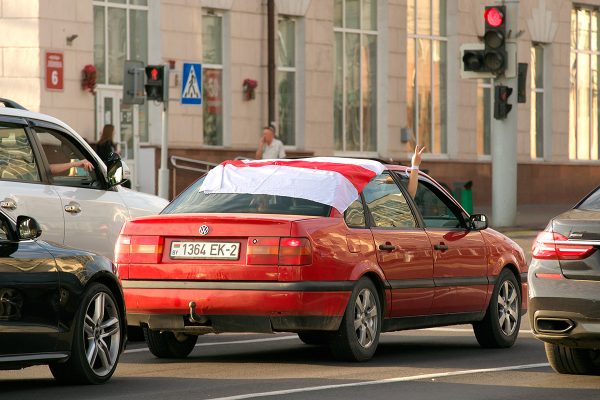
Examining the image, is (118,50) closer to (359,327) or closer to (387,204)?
(387,204)

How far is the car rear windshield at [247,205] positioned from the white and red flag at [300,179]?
2.0 inches

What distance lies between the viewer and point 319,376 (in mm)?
11055

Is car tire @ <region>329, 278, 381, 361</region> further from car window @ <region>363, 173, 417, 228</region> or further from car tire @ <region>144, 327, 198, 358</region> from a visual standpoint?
car tire @ <region>144, 327, 198, 358</region>

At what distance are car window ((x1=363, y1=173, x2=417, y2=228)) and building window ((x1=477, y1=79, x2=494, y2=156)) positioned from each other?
3043cm

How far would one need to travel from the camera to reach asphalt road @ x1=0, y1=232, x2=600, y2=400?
10.1m

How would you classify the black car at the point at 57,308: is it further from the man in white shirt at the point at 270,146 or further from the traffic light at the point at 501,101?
the man in white shirt at the point at 270,146

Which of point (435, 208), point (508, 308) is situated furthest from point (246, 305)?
point (508, 308)

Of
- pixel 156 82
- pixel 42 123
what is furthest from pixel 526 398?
pixel 156 82

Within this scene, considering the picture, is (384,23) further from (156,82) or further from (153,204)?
(153,204)

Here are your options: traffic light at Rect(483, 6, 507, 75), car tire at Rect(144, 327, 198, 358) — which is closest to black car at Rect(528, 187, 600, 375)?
car tire at Rect(144, 327, 198, 358)

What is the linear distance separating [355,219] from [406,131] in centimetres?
2801

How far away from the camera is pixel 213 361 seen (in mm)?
12289

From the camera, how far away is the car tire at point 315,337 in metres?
11.9

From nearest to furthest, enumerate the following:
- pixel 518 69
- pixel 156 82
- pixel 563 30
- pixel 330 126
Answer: pixel 156 82 → pixel 518 69 → pixel 330 126 → pixel 563 30
